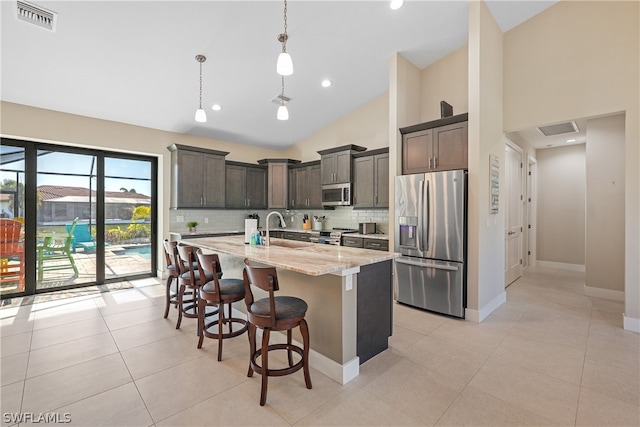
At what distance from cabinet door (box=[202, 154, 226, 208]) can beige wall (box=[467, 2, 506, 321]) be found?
14.8 feet

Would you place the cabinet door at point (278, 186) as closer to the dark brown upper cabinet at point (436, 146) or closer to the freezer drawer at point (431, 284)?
the dark brown upper cabinet at point (436, 146)

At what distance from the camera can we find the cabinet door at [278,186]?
6.58 meters

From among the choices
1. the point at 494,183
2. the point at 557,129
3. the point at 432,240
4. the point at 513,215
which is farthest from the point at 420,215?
the point at 557,129

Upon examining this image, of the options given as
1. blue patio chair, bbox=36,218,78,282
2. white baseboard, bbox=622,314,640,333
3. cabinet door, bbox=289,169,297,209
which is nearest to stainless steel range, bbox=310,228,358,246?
cabinet door, bbox=289,169,297,209

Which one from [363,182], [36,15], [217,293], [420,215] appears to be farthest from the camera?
[363,182]

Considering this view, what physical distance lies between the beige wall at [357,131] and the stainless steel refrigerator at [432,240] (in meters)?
1.71

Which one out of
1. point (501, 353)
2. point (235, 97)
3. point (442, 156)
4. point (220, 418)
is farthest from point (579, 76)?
point (220, 418)

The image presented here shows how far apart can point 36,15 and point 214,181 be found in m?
3.33

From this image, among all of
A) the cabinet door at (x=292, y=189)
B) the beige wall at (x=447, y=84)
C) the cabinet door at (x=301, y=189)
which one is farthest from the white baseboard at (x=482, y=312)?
the cabinet door at (x=292, y=189)

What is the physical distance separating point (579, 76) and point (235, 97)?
476 centimetres

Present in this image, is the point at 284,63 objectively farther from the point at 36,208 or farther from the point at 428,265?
the point at 36,208

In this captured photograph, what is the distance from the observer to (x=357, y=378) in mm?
2262

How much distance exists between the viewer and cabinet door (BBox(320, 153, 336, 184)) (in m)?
5.65

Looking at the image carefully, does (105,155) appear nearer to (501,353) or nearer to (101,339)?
(101,339)
